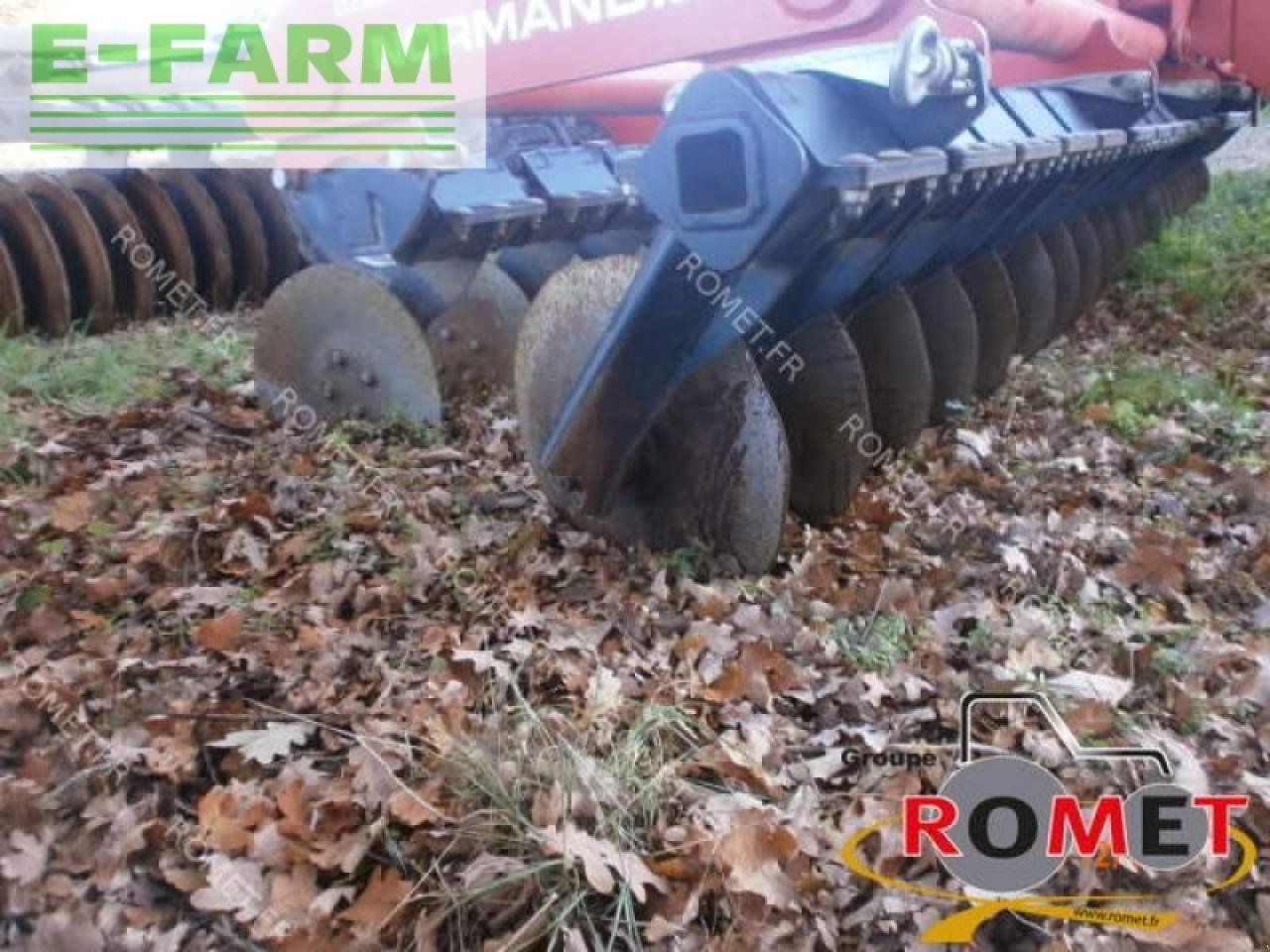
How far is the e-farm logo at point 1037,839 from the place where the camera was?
73.5 inches

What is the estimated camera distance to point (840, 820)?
223cm

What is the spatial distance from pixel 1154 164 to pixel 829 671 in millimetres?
4834

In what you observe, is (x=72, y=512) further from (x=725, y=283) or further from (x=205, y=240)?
(x=205, y=240)

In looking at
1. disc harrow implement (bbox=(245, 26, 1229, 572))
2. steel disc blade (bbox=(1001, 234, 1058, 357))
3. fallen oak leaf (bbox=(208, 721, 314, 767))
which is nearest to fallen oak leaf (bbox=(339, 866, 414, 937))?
fallen oak leaf (bbox=(208, 721, 314, 767))

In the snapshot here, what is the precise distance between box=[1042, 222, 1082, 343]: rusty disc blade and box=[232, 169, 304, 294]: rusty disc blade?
4.69 m

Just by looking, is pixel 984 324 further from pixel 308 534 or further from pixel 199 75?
pixel 199 75

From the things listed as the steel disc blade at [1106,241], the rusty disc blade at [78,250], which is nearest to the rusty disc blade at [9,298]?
the rusty disc blade at [78,250]

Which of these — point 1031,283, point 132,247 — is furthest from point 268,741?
point 132,247

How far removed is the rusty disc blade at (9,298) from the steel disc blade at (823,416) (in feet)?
14.9

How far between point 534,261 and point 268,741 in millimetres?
3061

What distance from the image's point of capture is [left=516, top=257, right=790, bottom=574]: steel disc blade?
322 centimetres

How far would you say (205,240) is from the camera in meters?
7.56

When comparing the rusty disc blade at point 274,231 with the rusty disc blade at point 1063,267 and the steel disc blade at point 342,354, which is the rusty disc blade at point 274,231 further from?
the rusty disc blade at point 1063,267
